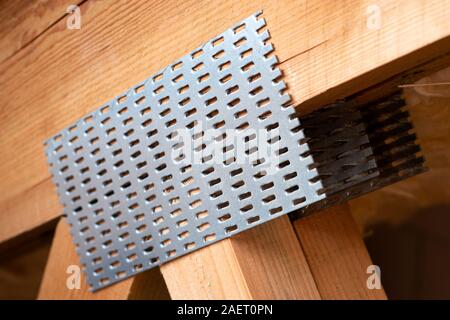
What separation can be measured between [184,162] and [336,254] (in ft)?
1.17

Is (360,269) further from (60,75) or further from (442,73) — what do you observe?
(60,75)

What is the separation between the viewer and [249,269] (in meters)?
1.05

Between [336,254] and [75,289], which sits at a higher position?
[75,289]

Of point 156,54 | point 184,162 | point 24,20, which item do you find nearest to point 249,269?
point 184,162

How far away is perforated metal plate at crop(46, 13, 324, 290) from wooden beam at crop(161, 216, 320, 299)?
0.09 feet

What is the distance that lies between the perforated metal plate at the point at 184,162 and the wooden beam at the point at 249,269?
0.09ft

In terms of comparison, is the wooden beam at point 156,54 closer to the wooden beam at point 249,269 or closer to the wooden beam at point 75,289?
the wooden beam at point 75,289

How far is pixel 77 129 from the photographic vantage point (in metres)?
1.24

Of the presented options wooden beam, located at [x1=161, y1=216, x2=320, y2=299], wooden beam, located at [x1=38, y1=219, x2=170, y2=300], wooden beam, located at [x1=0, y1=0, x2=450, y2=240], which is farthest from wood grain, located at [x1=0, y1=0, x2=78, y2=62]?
wooden beam, located at [x1=161, y1=216, x2=320, y2=299]

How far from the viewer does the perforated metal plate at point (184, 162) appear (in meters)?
0.99

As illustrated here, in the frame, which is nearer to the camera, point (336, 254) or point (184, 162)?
point (184, 162)

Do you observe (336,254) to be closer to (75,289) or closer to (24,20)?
(75,289)
